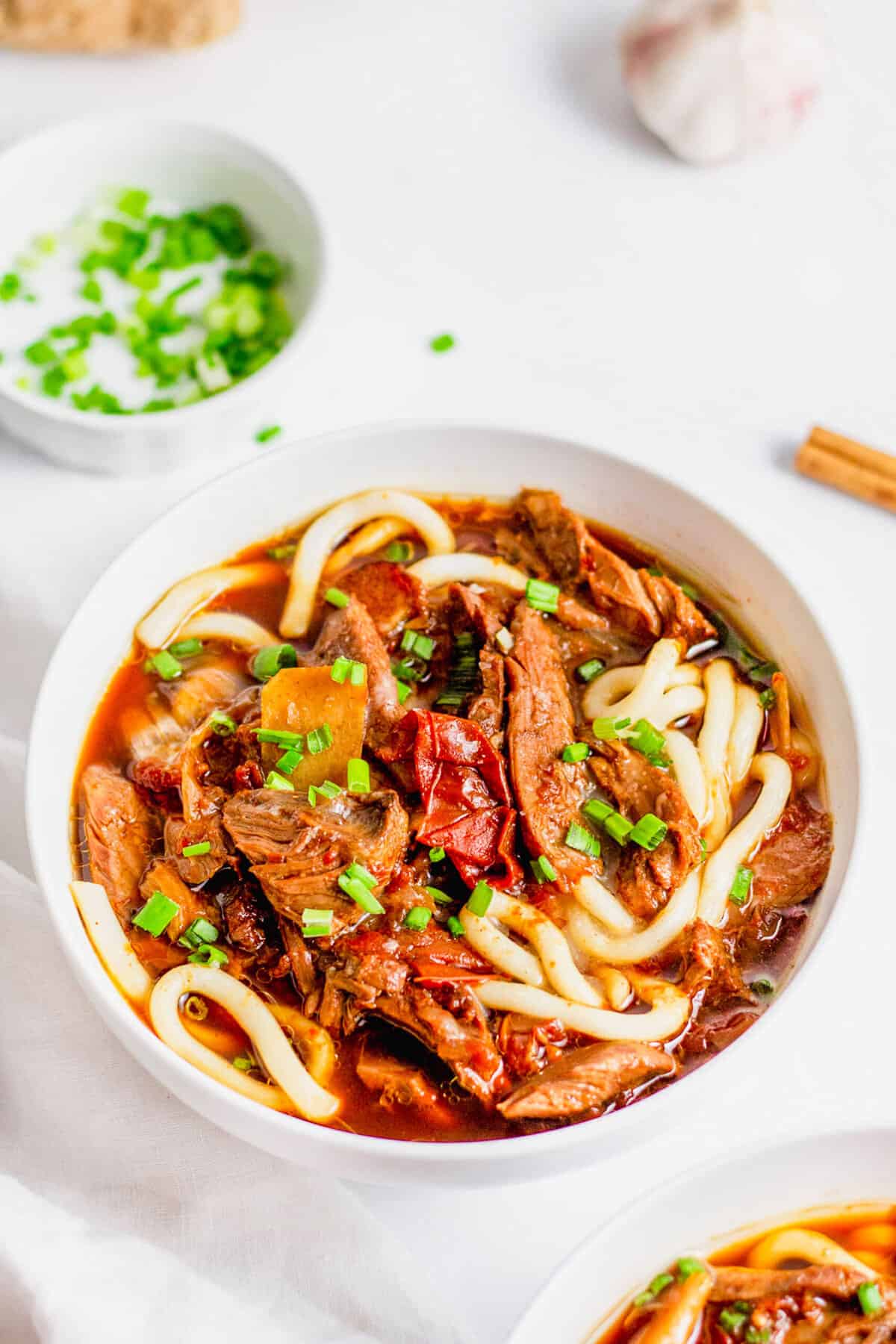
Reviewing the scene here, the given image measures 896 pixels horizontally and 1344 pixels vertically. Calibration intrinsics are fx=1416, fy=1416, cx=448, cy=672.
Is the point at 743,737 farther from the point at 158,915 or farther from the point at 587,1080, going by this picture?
the point at 158,915

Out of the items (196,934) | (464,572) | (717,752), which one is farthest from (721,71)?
(196,934)

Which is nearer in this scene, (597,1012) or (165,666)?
(597,1012)

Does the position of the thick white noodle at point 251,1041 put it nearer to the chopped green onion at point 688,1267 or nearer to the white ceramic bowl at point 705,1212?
the white ceramic bowl at point 705,1212

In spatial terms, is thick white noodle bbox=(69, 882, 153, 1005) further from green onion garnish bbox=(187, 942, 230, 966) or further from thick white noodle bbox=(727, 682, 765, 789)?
thick white noodle bbox=(727, 682, 765, 789)

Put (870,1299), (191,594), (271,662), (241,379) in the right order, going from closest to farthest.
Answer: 1. (870,1299)
2. (271,662)
3. (191,594)
4. (241,379)

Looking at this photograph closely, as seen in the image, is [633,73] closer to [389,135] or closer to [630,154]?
[630,154]

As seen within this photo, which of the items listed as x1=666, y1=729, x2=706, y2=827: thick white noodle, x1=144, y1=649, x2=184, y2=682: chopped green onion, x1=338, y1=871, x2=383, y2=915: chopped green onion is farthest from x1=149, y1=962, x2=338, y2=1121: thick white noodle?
x1=666, y1=729, x2=706, y2=827: thick white noodle

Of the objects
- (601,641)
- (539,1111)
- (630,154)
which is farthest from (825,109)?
(539,1111)
